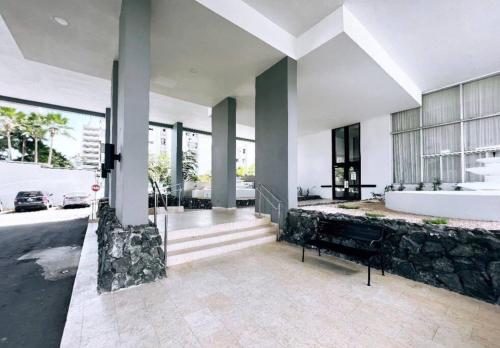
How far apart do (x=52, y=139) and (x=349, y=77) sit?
75.0ft

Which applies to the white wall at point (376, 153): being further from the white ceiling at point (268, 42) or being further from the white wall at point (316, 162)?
the white ceiling at point (268, 42)

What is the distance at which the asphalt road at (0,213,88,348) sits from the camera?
207 centimetres

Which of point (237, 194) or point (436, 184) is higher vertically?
point (436, 184)

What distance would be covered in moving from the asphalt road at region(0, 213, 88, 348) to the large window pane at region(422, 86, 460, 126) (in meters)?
11.4

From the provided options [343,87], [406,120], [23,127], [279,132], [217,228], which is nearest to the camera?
[217,228]

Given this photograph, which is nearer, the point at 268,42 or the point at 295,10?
the point at 295,10

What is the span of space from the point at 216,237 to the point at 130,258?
66.4 inches

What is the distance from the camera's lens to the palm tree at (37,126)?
16.5 m

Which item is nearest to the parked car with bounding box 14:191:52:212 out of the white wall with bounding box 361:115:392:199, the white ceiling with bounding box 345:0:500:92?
the white ceiling with bounding box 345:0:500:92

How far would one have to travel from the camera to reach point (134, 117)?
10.7 ft

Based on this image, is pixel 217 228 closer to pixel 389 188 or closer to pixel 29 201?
pixel 389 188

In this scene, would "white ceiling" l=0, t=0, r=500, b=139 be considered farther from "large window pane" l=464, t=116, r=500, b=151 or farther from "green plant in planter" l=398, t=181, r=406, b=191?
"green plant in planter" l=398, t=181, r=406, b=191

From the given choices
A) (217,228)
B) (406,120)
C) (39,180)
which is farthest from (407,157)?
(39,180)

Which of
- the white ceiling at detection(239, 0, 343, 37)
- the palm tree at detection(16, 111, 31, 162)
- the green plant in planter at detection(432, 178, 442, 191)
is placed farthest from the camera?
the palm tree at detection(16, 111, 31, 162)
